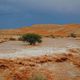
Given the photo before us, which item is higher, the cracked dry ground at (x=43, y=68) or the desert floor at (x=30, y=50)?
the desert floor at (x=30, y=50)

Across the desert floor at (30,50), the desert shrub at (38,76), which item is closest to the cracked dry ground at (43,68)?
the desert shrub at (38,76)

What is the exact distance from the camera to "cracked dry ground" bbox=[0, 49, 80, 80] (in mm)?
23820

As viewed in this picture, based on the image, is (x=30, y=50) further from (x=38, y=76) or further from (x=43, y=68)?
(x=38, y=76)

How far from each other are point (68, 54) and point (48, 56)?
1737 mm

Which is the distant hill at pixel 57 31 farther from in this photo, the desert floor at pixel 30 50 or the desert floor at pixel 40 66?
the desert floor at pixel 40 66

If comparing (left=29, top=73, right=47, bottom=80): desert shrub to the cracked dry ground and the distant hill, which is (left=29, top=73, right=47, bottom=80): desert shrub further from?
the distant hill

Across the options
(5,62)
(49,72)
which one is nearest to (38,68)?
(49,72)

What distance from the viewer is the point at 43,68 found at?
974 inches

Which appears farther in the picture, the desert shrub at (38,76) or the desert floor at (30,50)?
the desert floor at (30,50)

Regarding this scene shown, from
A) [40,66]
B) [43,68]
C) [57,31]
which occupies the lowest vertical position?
[43,68]

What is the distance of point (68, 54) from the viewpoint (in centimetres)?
2736

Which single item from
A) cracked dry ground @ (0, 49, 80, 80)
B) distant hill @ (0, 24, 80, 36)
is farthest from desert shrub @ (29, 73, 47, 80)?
distant hill @ (0, 24, 80, 36)

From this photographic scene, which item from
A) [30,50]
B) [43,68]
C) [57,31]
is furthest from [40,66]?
[57,31]

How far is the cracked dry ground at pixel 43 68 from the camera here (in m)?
23.8
